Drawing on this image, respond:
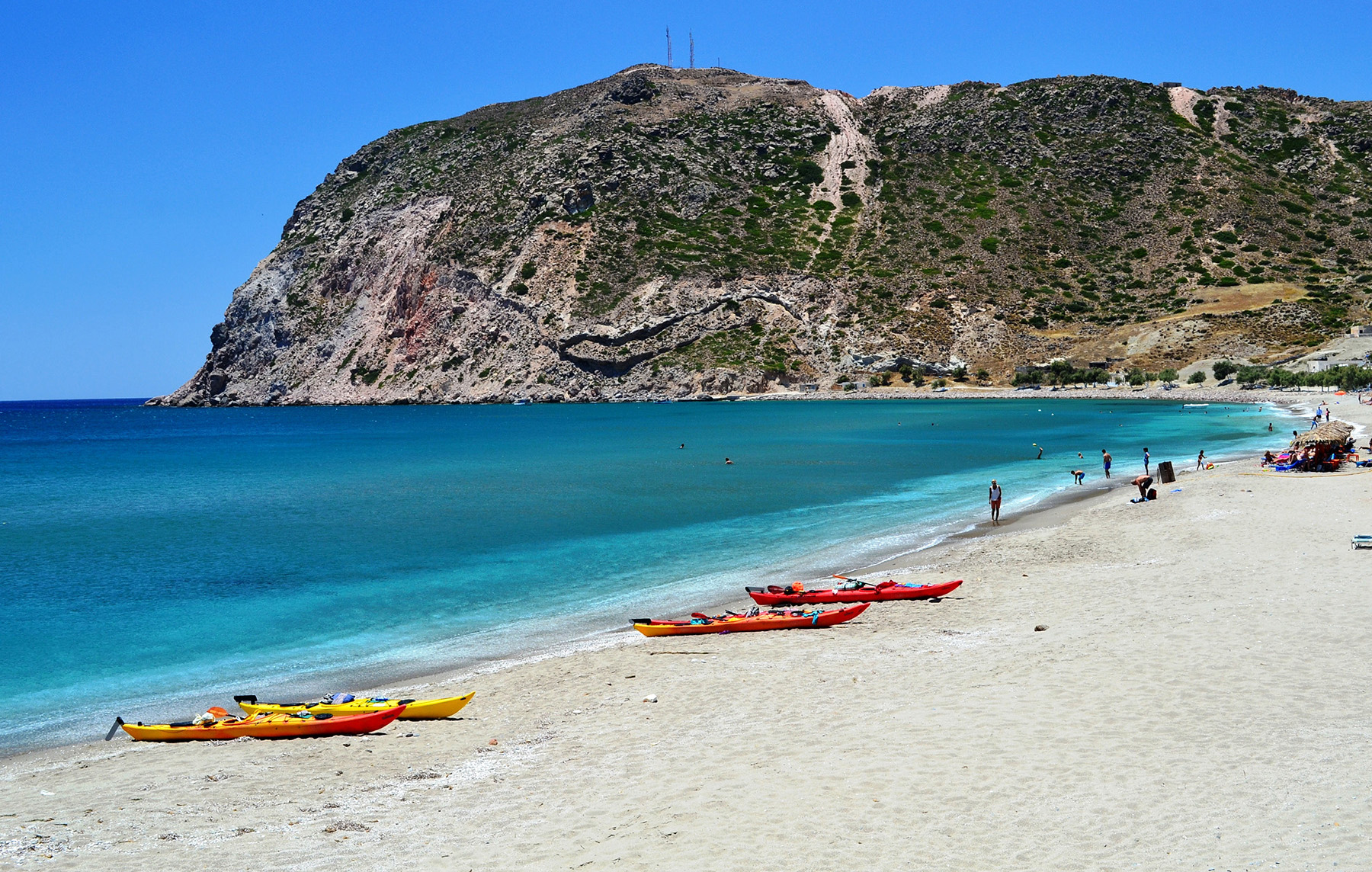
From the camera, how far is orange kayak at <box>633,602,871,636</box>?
18.1 metres

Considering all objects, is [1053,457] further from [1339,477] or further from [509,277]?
[509,277]

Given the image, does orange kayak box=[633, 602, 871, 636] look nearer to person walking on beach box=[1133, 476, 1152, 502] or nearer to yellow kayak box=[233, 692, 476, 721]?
yellow kayak box=[233, 692, 476, 721]

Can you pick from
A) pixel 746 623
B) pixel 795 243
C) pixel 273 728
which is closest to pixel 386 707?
pixel 273 728

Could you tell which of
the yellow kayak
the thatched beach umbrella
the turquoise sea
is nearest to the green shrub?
the turquoise sea

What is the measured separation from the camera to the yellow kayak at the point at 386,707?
1377 cm

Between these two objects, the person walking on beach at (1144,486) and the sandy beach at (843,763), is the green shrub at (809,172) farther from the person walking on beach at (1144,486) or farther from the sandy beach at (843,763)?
the sandy beach at (843,763)

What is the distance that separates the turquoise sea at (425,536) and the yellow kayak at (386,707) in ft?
8.20

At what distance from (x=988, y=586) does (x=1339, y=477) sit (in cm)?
2030

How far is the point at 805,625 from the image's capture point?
1820 centimetres

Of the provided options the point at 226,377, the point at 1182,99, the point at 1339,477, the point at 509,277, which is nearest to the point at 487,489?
the point at 1339,477

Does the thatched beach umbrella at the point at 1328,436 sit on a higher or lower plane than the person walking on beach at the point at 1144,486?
higher

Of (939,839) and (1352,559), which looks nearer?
(939,839)

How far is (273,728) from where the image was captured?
13.4m

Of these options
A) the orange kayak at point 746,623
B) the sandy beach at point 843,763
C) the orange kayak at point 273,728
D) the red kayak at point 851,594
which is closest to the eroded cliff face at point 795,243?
the red kayak at point 851,594
